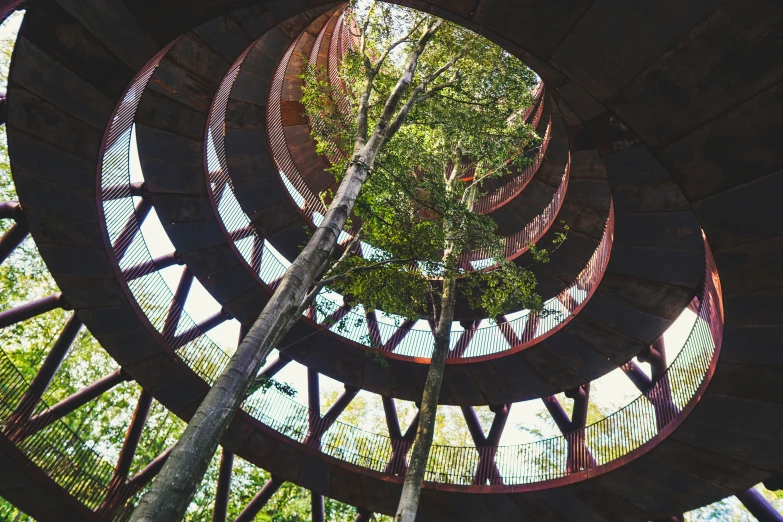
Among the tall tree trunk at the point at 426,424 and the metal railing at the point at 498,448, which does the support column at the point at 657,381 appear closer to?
the metal railing at the point at 498,448

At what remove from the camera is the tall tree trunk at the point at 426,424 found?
31.3 feet

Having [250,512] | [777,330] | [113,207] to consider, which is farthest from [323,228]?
[250,512]

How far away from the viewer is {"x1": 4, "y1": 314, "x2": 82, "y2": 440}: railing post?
13031 millimetres

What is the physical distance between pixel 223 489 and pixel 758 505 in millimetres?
15950

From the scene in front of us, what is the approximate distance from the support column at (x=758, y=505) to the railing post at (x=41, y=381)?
19.3 m

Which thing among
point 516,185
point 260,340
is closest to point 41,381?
point 260,340

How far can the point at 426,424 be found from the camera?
11.2 meters

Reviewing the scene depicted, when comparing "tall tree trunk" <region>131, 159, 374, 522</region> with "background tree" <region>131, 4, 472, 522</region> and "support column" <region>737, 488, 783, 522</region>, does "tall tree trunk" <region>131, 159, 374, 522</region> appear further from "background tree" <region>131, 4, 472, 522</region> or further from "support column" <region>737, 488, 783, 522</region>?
"support column" <region>737, 488, 783, 522</region>

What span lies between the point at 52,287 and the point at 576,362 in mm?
24482

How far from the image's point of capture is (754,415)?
433 inches

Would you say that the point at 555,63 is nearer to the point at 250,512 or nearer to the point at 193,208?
the point at 193,208

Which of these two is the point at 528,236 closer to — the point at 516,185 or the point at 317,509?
the point at 516,185

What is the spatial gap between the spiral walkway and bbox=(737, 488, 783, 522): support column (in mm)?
90

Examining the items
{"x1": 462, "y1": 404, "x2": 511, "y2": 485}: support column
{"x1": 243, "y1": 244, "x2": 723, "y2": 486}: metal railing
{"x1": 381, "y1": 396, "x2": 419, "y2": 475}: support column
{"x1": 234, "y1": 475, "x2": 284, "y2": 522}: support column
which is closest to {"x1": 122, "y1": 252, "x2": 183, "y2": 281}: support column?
{"x1": 243, "y1": 244, "x2": 723, "y2": 486}: metal railing
